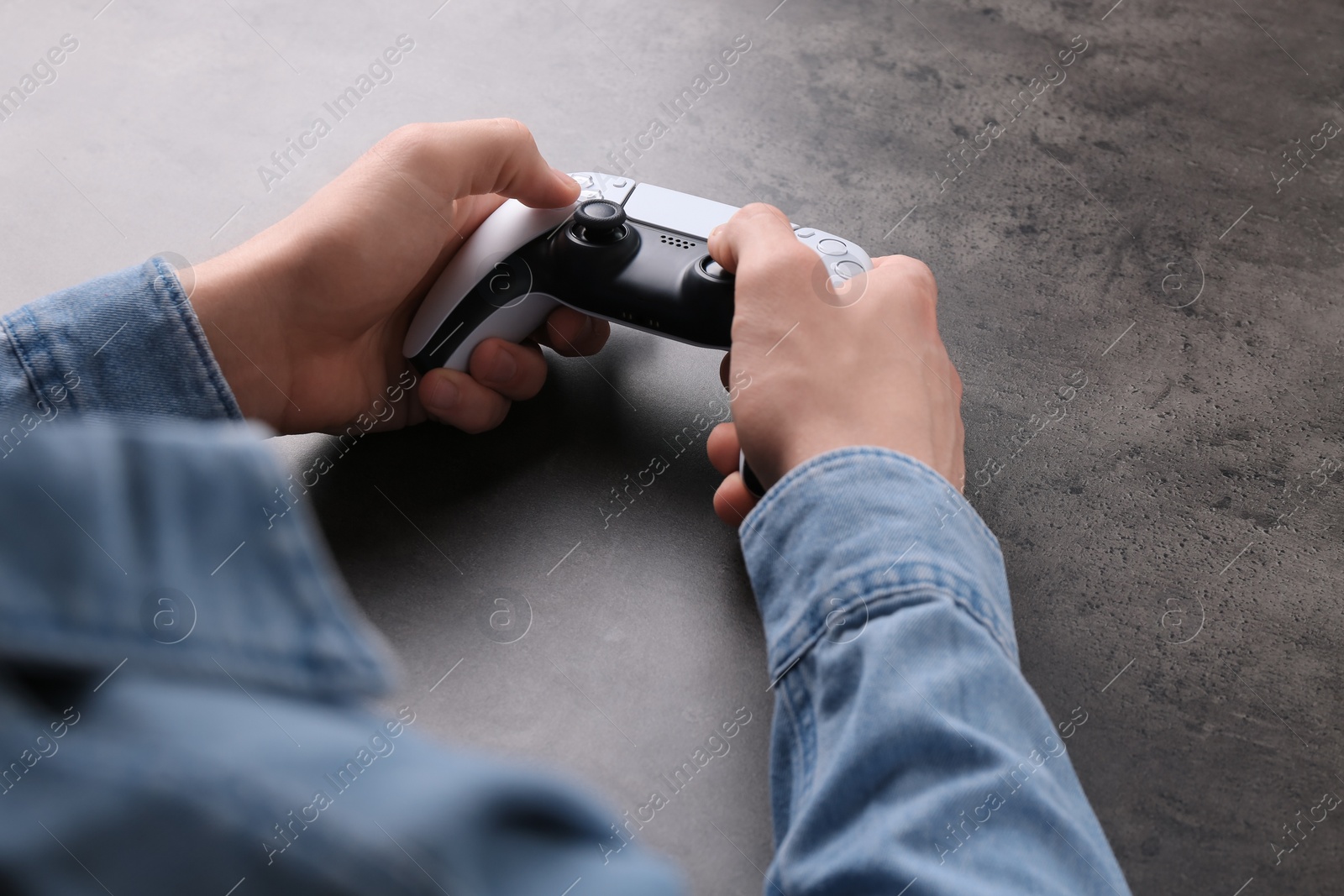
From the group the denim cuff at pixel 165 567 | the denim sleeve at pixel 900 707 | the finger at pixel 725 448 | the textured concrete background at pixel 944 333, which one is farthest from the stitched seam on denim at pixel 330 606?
the finger at pixel 725 448

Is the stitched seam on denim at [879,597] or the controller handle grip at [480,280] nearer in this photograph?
the stitched seam on denim at [879,597]

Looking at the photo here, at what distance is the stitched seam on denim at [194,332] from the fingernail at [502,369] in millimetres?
181

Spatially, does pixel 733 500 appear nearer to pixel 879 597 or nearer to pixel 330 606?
pixel 879 597

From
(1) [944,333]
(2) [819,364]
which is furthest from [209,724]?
(1) [944,333]

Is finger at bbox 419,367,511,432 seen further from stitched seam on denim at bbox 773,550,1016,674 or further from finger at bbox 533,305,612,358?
stitched seam on denim at bbox 773,550,1016,674

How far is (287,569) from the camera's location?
0.60ft

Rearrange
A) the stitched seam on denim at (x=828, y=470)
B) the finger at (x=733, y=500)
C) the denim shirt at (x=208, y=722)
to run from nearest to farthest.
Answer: the denim shirt at (x=208, y=722) → the stitched seam on denim at (x=828, y=470) → the finger at (x=733, y=500)

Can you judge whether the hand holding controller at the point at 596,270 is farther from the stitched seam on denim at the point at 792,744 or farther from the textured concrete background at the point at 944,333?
the stitched seam on denim at the point at 792,744

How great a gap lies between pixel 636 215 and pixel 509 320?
131mm

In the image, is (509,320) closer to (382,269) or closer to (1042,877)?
(382,269)

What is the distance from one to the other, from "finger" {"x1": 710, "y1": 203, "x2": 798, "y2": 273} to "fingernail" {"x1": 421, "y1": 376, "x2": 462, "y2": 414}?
219 mm

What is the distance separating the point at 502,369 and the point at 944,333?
367 millimetres

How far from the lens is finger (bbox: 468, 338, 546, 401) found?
68 cm

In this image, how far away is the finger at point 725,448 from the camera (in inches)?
25.0
